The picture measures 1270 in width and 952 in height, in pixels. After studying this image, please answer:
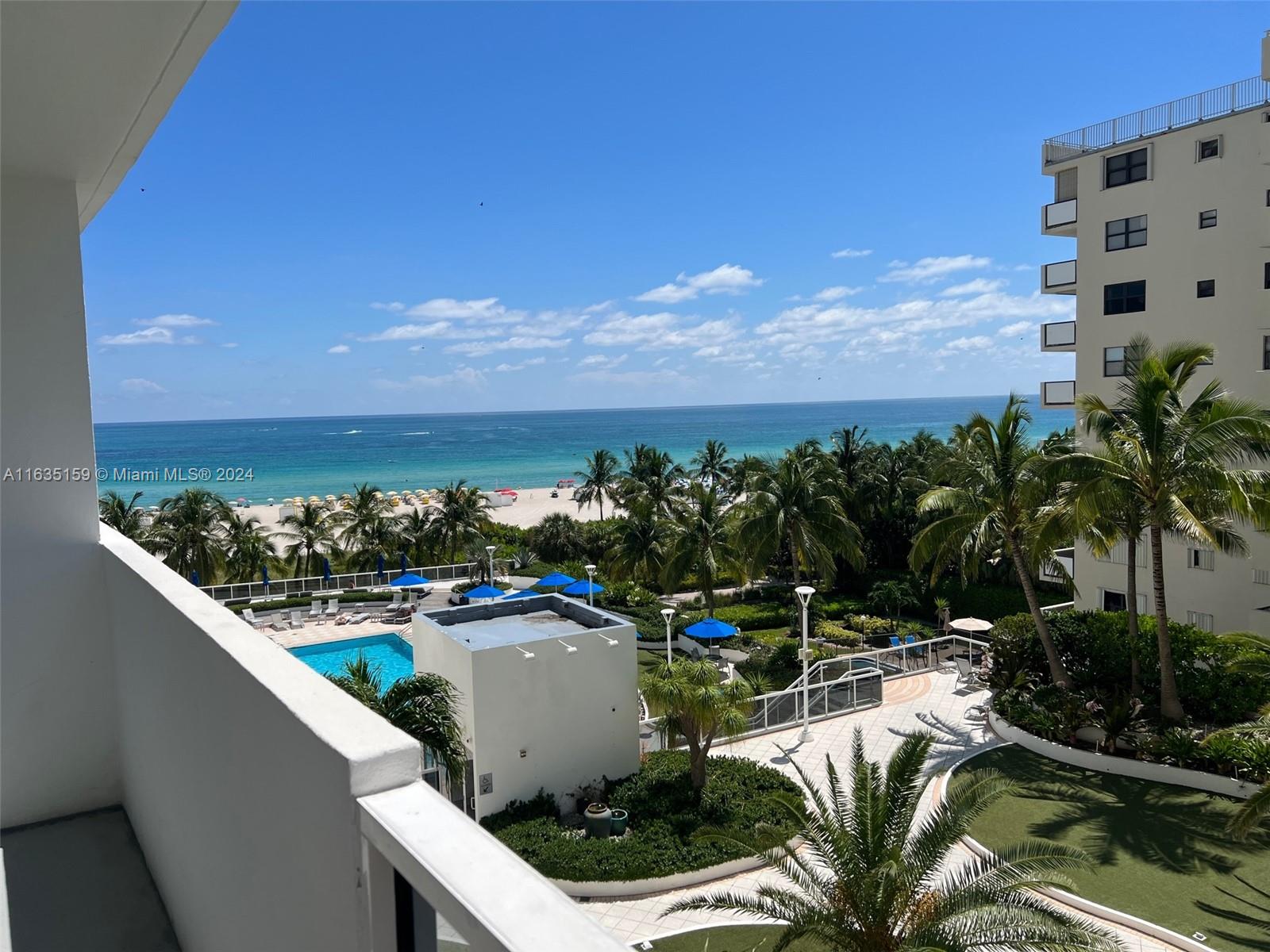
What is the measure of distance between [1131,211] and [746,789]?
19297mm

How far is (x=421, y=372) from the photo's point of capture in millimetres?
162500

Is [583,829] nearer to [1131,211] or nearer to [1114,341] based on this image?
[1114,341]

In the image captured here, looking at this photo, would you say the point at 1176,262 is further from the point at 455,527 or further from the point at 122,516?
the point at 122,516

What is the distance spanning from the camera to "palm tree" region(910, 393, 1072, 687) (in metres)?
16.8

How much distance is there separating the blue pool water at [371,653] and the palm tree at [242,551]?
25.0 feet

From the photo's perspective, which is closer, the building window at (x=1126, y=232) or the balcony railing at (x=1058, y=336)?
the building window at (x=1126, y=232)

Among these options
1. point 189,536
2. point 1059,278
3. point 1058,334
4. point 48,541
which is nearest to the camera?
point 48,541

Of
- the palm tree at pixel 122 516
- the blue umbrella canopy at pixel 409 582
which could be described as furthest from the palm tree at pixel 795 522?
the palm tree at pixel 122 516

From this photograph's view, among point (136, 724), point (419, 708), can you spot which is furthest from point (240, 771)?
point (419, 708)

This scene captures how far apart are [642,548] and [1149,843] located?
65.3ft

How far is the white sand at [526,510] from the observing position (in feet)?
234

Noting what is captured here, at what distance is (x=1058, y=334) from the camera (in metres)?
24.4

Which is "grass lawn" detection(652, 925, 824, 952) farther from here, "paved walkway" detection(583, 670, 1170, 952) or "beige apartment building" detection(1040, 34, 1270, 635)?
"beige apartment building" detection(1040, 34, 1270, 635)

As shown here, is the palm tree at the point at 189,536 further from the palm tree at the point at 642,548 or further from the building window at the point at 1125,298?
the building window at the point at 1125,298
